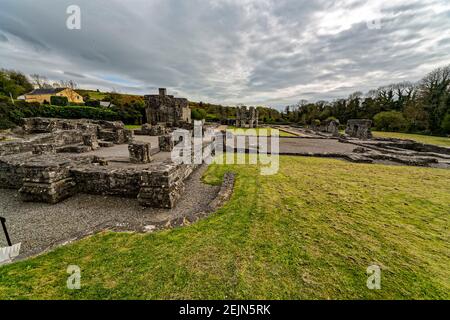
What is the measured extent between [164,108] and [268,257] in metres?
27.4

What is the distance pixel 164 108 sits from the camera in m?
26.6

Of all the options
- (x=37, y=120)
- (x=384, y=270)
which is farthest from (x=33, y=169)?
(x=37, y=120)

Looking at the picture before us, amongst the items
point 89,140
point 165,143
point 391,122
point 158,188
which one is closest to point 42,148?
point 89,140

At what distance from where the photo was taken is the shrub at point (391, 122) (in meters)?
31.5

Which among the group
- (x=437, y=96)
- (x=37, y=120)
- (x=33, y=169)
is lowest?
(x=33, y=169)

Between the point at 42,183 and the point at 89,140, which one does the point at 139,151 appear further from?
the point at 89,140

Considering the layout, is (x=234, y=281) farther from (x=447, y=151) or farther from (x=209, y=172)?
(x=447, y=151)

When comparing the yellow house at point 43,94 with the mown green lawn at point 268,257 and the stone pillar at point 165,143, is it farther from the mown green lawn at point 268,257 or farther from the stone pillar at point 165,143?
the mown green lawn at point 268,257

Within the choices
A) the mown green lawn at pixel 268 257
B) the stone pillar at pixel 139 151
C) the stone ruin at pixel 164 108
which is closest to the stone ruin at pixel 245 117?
the stone ruin at pixel 164 108

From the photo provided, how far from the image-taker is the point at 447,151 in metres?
13.8

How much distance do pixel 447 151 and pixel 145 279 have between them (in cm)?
2184

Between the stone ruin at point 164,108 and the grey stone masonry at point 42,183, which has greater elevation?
the stone ruin at point 164,108

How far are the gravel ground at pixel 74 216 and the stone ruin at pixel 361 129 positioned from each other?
80.3ft

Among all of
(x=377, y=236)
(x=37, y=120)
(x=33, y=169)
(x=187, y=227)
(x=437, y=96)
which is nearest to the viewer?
(x=377, y=236)
